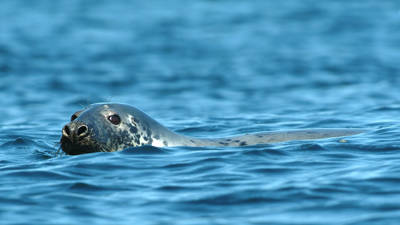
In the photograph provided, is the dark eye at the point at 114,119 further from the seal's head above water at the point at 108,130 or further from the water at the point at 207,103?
the water at the point at 207,103

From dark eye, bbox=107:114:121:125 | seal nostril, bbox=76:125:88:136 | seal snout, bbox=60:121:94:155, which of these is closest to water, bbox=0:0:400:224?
seal snout, bbox=60:121:94:155

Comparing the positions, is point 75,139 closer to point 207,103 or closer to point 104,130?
point 104,130

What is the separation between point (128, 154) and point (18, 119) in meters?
8.12

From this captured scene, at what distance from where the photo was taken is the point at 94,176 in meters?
9.66

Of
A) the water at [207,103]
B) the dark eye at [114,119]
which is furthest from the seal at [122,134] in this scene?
the water at [207,103]

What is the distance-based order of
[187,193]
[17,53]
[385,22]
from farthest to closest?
[385,22]
[17,53]
[187,193]

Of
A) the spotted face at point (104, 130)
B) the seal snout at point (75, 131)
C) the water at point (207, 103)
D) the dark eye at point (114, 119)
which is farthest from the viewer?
the dark eye at point (114, 119)

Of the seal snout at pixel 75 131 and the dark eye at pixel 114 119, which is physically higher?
the dark eye at pixel 114 119

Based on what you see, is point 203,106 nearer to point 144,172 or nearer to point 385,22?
point 144,172

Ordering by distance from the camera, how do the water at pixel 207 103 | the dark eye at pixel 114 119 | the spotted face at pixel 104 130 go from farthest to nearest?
1. the dark eye at pixel 114 119
2. the spotted face at pixel 104 130
3. the water at pixel 207 103

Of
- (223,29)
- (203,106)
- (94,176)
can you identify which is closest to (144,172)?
(94,176)

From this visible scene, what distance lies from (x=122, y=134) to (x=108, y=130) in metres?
0.28

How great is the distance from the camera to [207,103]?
21328 millimetres

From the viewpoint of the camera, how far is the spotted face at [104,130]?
10.7 m
